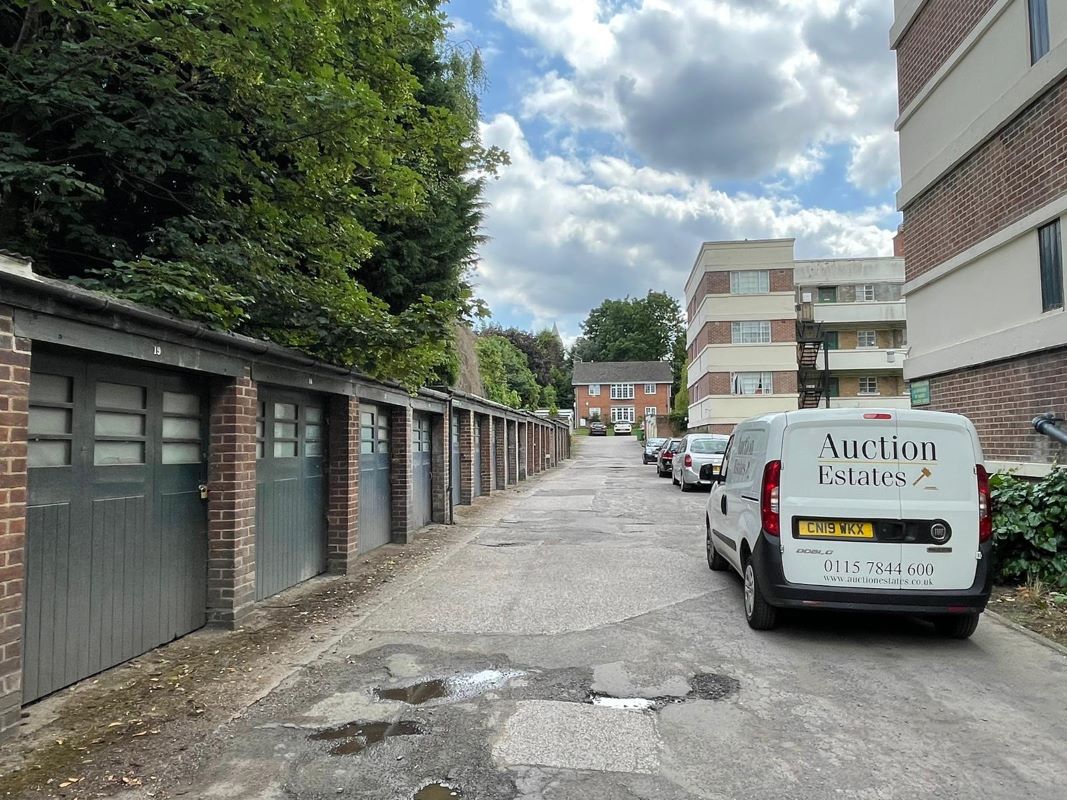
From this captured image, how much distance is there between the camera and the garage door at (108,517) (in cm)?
434

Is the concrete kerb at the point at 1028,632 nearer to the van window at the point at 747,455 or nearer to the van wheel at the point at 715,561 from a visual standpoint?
the van window at the point at 747,455

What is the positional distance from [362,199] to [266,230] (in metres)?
1.18

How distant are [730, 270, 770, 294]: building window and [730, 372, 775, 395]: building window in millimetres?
4896

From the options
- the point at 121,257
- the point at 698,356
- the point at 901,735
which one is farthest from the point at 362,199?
the point at 698,356

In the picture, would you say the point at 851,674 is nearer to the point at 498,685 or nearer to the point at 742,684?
the point at 742,684

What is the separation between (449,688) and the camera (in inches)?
185

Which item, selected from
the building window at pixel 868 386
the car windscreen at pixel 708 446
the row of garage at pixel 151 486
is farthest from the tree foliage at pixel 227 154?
the building window at pixel 868 386

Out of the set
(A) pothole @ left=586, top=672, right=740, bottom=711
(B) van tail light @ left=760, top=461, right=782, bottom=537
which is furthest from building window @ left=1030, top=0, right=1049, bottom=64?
(A) pothole @ left=586, top=672, right=740, bottom=711

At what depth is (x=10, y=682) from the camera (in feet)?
12.4

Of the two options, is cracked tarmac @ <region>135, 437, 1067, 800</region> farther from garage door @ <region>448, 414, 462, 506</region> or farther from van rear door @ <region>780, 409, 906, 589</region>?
garage door @ <region>448, 414, 462, 506</region>

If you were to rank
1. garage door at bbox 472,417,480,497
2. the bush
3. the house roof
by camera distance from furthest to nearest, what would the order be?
1. the house roof
2. garage door at bbox 472,417,480,497
3. the bush

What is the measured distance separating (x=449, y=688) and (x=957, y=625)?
421 cm

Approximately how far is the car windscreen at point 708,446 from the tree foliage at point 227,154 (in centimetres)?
1356

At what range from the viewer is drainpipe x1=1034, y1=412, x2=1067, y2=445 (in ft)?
26.1
